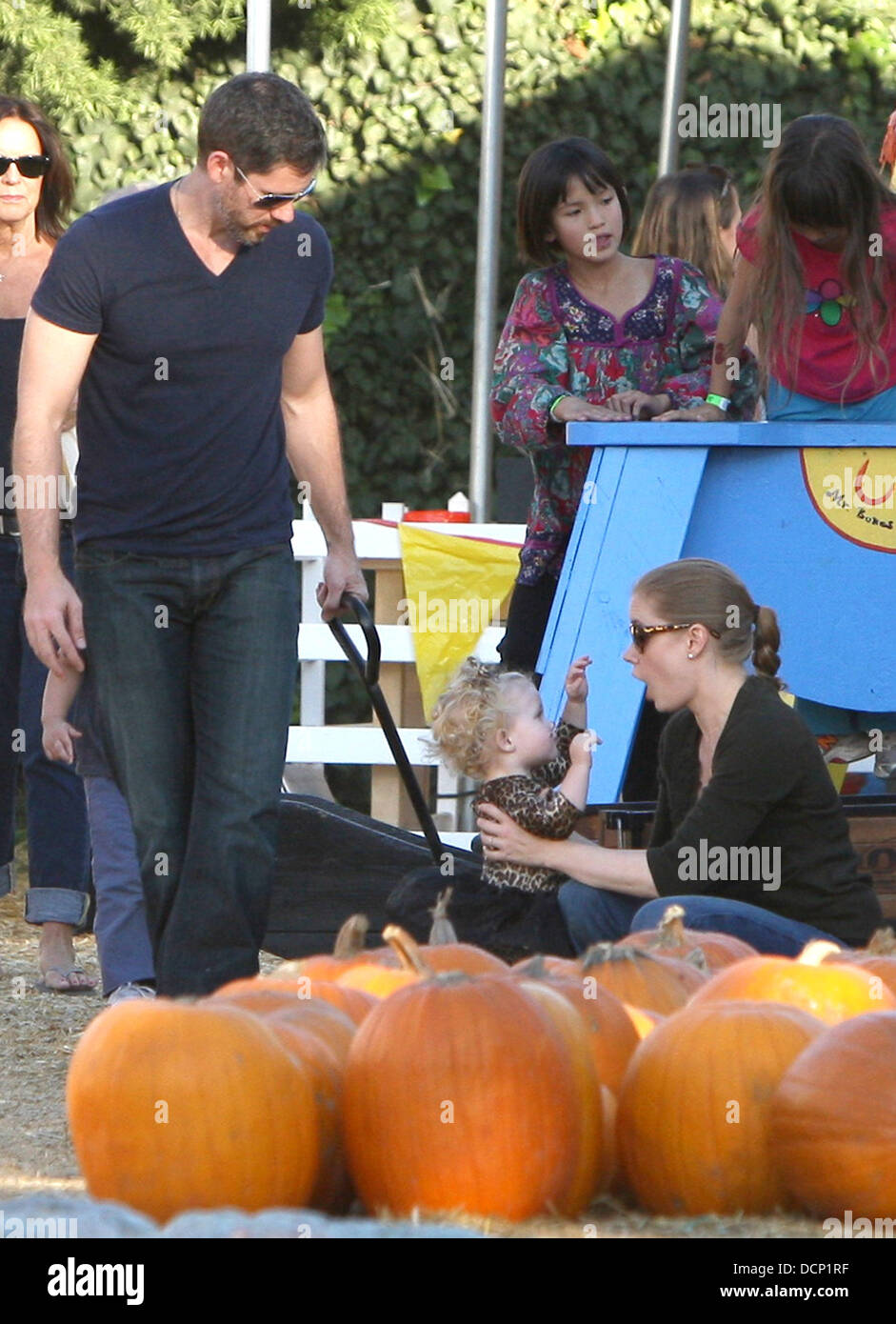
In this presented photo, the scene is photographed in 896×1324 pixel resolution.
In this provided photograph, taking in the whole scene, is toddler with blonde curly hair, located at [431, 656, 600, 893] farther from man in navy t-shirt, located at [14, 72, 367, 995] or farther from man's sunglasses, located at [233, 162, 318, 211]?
man's sunglasses, located at [233, 162, 318, 211]

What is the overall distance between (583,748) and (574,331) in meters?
1.13

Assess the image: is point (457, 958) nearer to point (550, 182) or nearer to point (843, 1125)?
point (843, 1125)

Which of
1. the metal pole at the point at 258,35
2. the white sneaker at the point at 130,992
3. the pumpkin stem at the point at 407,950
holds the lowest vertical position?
the white sneaker at the point at 130,992

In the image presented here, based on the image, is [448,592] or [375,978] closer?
[375,978]

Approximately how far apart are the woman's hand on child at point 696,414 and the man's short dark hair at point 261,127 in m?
1.24

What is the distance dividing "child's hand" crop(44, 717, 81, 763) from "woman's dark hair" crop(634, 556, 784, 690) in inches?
45.2

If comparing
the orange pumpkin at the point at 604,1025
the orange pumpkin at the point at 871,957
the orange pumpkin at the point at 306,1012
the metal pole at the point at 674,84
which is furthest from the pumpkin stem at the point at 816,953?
the metal pole at the point at 674,84

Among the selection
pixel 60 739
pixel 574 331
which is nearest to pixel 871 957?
pixel 60 739

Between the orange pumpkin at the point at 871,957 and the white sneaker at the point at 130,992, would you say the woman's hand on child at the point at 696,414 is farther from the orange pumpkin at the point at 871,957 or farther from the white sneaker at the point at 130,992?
the orange pumpkin at the point at 871,957

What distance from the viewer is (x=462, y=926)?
3.71 metres

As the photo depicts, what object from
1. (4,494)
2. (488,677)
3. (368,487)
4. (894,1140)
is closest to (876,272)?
(488,677)

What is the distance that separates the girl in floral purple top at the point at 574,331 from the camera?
422 cm

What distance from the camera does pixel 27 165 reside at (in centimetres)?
421

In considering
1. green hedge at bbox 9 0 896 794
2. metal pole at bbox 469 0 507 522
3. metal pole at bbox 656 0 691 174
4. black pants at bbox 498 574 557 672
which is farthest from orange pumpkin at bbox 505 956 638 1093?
green hedge at bbox 9 0 896 794
